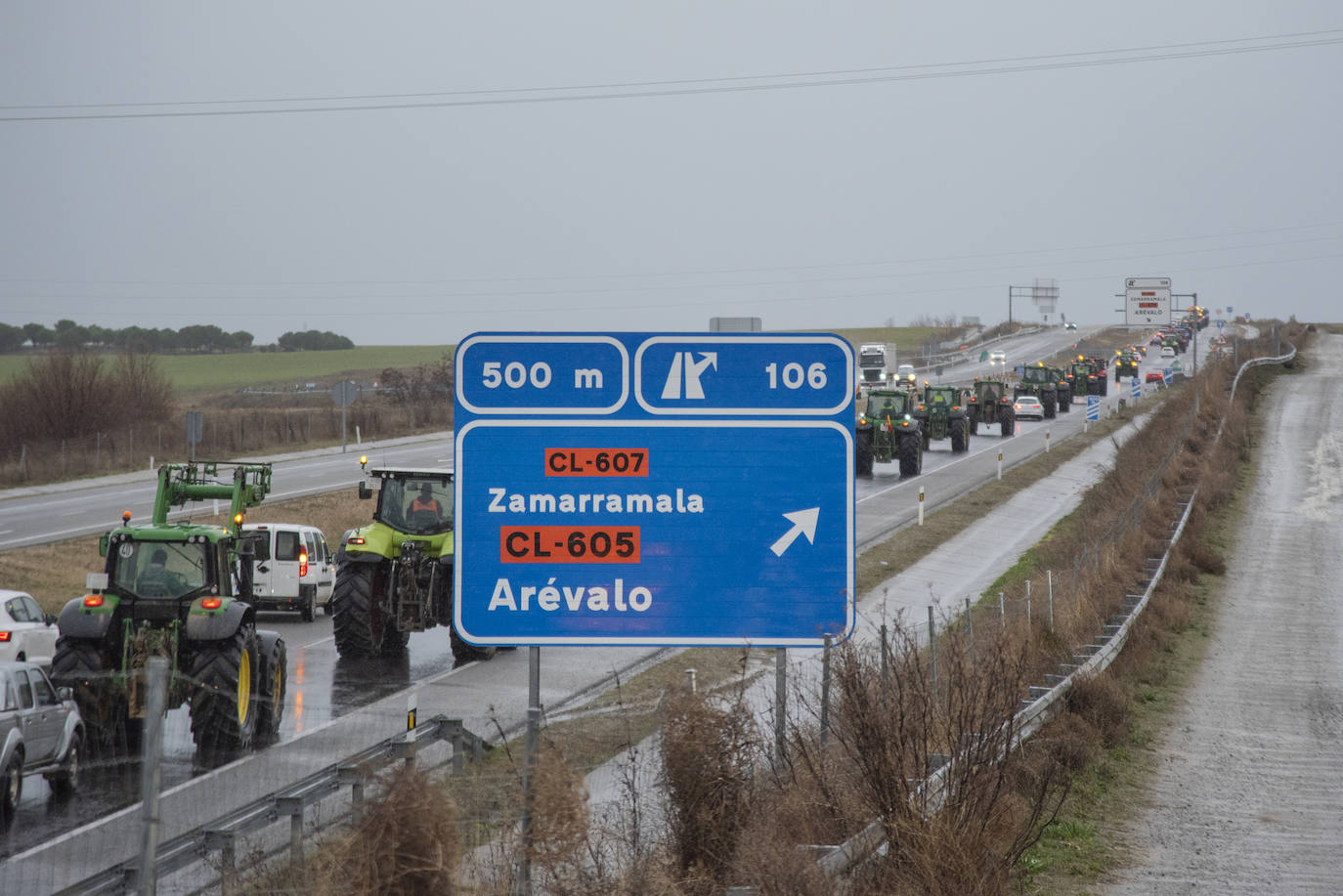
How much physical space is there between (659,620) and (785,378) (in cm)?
133

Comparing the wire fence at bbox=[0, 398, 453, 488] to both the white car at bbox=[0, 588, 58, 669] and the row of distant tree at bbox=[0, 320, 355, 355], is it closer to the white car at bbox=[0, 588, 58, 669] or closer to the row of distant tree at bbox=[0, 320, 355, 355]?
the white car at bbox=[0, 588, 58, 669]

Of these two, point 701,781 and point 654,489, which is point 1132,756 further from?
point 654,489

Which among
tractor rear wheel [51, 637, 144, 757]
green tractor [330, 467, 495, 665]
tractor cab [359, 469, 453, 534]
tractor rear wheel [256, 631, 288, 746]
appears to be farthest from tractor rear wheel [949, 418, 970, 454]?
tractor rear wheel [51, 637, 144, 757]

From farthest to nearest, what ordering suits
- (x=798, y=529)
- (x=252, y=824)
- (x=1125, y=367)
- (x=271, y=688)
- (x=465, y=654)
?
(x=1125, y=367), (x=465, y=654), (x=271, y=688), (x=252, y=824), (x=798, y=529)

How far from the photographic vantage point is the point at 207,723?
13.5 meters

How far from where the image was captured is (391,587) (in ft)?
65.4

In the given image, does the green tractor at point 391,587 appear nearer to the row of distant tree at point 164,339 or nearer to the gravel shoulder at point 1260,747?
the gravel shoulder at point 1260,747

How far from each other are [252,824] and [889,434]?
128 ft

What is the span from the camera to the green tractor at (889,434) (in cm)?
4472

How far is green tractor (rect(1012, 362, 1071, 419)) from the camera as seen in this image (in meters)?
67.6

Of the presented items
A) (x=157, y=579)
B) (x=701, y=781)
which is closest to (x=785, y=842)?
(x=701, y=781)

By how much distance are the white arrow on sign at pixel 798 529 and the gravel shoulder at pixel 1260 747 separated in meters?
3.91

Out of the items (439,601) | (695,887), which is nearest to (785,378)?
(695,887)

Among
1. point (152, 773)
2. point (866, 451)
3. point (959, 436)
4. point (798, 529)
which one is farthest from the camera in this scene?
point (959, 436)
